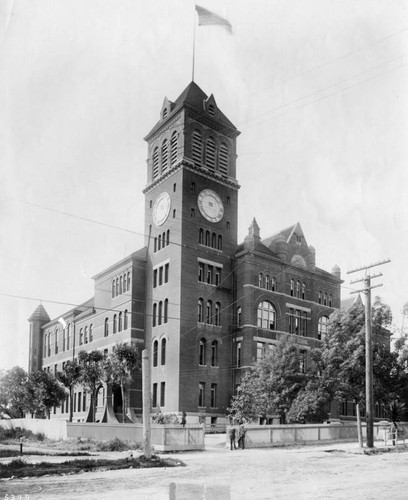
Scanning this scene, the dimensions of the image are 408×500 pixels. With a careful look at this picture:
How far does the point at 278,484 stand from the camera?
14.9 metres

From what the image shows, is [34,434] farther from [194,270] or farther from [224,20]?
[224,20]

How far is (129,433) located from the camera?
30.2 metres

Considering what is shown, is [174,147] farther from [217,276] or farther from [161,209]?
[217,276]

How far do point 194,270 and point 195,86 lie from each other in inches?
568

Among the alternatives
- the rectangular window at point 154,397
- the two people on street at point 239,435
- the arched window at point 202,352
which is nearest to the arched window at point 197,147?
the arched window at point 202,352

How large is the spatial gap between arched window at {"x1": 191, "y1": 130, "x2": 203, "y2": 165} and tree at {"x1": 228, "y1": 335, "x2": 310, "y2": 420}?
685 inches

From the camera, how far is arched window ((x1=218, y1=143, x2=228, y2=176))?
4928cm

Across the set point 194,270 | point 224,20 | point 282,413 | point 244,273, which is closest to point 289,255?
point 244,273

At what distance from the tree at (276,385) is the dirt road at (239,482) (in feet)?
38.0

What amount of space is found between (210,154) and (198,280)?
33.9ft

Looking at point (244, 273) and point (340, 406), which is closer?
point (244, 273)

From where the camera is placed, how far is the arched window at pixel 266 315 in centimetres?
4859

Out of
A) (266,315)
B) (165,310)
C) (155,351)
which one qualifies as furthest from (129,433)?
(266,315)

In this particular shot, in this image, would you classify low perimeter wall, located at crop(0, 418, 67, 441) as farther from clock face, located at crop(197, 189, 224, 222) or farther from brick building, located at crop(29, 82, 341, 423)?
clock face, located at crop(197, 189, 224, 222)
